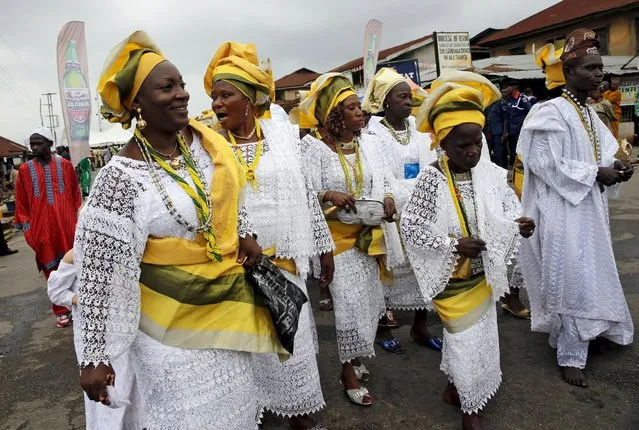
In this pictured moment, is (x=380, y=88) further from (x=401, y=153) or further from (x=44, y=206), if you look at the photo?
(x=44, y=206)

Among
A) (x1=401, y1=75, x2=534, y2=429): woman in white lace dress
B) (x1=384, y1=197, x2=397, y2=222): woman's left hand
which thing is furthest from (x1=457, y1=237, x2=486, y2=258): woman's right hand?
(x1=384, y1=197, x2=397, y2=222): woman's left hand

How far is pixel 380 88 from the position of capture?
4.81 m

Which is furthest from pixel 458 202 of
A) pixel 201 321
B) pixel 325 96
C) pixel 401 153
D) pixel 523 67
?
pixel 523 67

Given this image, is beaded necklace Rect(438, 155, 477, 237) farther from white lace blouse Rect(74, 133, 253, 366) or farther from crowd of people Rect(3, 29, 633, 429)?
white lace blouse Rect(74, 133, 253, 366)

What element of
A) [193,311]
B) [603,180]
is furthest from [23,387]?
[603,180]

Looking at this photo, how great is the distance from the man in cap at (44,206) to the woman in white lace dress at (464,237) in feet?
15.2

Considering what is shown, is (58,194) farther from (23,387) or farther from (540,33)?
(540,33)

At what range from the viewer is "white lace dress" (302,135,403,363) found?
3.66 m

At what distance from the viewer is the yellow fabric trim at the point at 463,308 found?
9.96 feet

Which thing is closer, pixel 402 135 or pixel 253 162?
pixel 253 162

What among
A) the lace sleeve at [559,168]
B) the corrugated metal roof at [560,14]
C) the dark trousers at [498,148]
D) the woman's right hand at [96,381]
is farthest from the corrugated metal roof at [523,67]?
the woman's right hand at [96,381]

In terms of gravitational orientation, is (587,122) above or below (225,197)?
above

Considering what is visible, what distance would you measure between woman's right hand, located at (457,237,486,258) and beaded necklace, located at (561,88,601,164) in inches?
60.4

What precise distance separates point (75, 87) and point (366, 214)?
6287 mm
